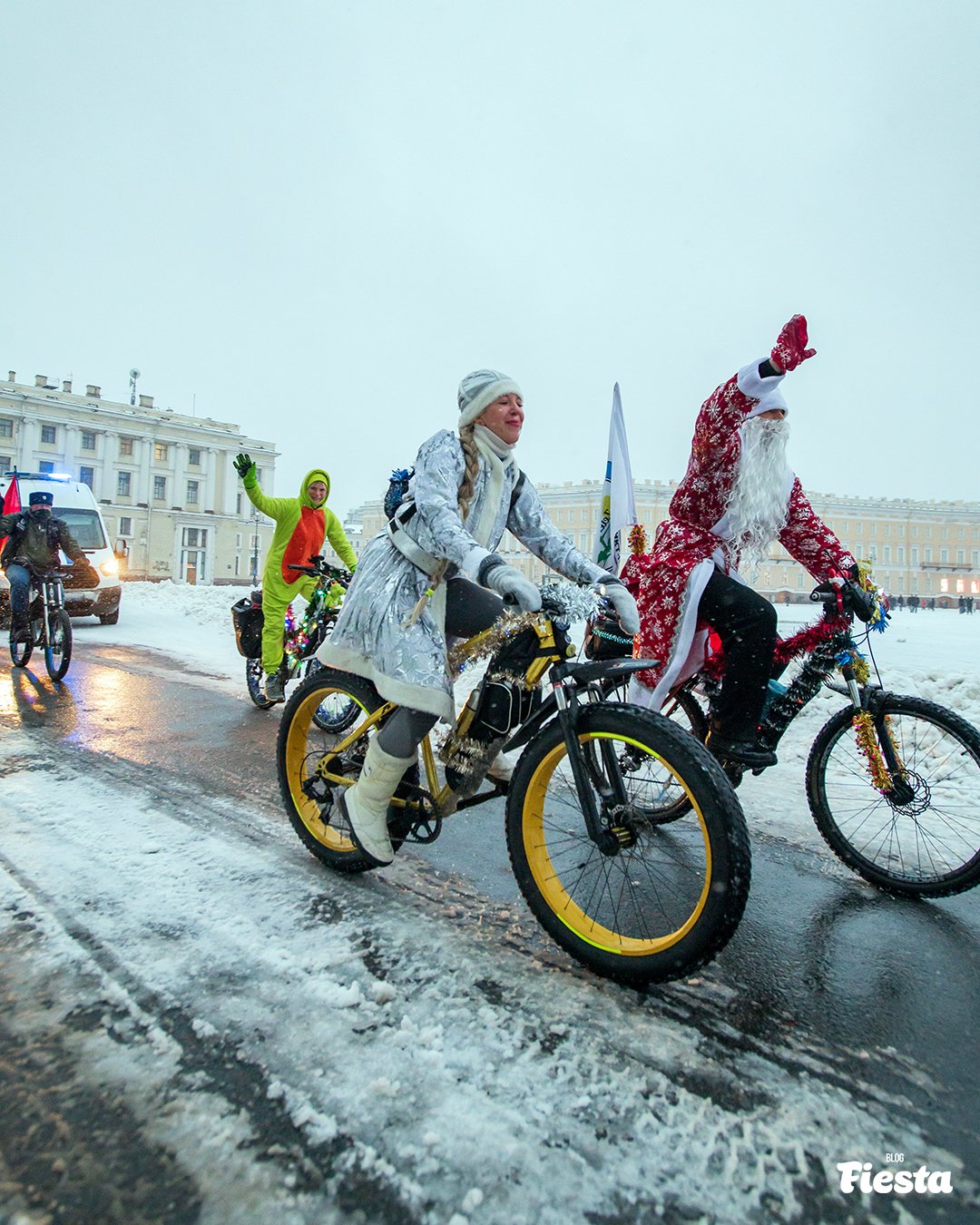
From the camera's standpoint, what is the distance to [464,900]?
2383mm

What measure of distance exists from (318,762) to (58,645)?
203 inches

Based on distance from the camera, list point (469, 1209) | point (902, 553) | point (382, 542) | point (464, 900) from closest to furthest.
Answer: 1. point (469, 1209)
2. point (464, 900)
3. point (382, 542)
4. point (902, 553)

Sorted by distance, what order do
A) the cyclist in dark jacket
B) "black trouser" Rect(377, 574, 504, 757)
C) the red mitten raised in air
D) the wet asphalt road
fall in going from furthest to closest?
the cyclist in dark jacket → the red mitten raised in air → "black trouser" Rect(377, 574, 504, 757) → the wet asphalt road

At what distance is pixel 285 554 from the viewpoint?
20.0 feet

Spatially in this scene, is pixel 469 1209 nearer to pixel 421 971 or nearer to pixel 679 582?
pixel 421 971

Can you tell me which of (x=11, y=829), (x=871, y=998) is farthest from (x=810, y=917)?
(x=11, y=829)

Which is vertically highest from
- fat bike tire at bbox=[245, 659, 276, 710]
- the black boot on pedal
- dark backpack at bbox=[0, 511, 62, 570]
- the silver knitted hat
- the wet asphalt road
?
the silver knitted hat

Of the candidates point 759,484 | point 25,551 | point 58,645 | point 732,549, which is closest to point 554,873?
point 732,549

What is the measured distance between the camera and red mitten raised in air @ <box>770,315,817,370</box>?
3031mm

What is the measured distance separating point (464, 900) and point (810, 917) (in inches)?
46.8

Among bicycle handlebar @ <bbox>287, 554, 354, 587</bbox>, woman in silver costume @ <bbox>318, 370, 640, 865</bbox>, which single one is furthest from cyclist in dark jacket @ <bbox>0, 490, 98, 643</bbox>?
woman in silver costume @ <bbox>318, 370, 640, 865</bbox>

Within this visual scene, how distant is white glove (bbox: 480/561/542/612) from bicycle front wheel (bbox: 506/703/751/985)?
34cm

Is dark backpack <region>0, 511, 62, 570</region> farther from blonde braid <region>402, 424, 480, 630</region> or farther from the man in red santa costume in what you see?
the man in red santa costume

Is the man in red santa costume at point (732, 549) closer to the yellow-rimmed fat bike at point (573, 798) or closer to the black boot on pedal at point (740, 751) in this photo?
the black boot on pedal at point (740, 751)
